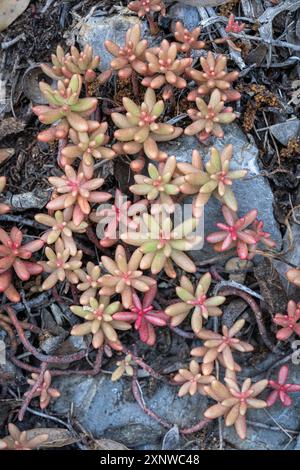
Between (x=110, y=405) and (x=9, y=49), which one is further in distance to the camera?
(x=9, y=49)

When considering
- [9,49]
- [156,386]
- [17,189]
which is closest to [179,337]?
[156,386]

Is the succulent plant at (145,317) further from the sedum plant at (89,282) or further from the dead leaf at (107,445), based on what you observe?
the dead leaf at (107,445)

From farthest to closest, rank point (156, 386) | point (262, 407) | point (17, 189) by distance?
point (17, 189), point (156, 386), point (262, 407)

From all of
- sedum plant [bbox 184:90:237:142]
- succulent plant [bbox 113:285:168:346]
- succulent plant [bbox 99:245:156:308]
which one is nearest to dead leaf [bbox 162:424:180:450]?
succulent plant [bbox 113:285:168:346]

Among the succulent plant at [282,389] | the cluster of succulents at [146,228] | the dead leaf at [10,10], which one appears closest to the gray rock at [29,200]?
the cluster of succulents at [146,228]

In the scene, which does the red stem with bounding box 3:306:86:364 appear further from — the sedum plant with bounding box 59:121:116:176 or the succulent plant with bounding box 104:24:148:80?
the succulent plant with bounding box 104:24:148:80
